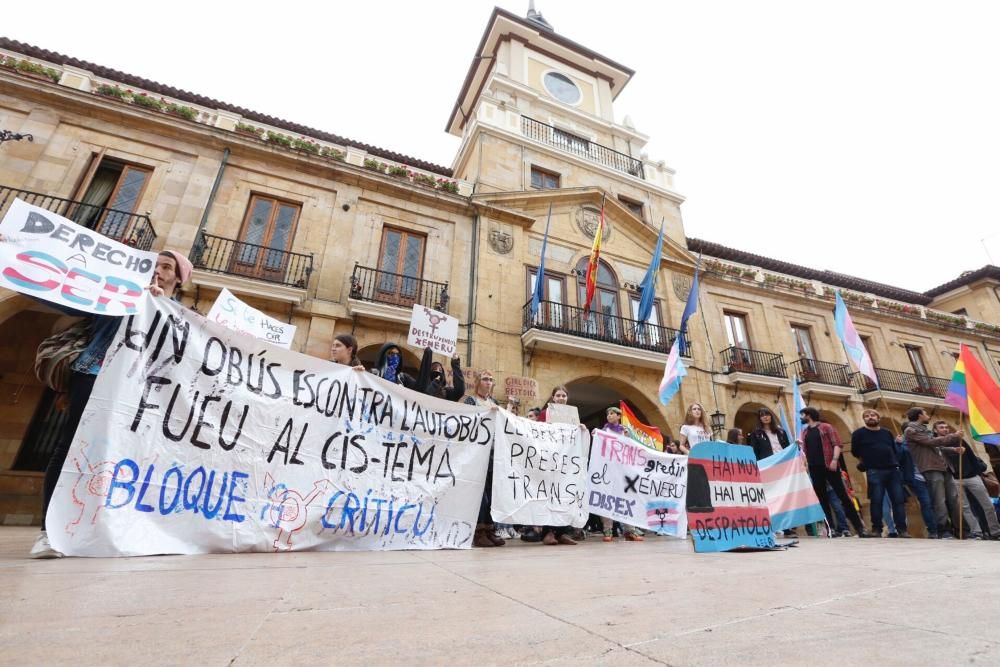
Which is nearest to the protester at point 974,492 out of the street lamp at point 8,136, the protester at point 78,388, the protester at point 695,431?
the protester at point 695,431

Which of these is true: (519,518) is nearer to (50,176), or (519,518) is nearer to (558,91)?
(50,176)

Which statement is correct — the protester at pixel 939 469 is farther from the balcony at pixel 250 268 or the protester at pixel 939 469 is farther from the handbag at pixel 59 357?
the balcony at pixel 250 268

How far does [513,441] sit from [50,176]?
10.4m

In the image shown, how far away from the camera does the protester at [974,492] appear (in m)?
5.25

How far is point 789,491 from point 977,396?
10.6 feet

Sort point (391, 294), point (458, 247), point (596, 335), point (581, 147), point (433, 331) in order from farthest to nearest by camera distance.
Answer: point (581, 147) < point (458, 247) < point (596, 335) < point (391, 294) < point (433, 331)

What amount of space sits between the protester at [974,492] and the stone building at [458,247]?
17.3 ft

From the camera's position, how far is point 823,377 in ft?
45.0

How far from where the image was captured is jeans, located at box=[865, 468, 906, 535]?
5.68 metres

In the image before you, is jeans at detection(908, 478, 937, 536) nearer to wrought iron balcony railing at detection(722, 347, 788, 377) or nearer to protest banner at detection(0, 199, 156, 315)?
wrought iron balcony railing at detection(722, 347, 788, 377)

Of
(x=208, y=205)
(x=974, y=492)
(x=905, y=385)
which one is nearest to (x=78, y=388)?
(x=208, y=205)

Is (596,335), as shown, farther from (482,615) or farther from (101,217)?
(101,217)

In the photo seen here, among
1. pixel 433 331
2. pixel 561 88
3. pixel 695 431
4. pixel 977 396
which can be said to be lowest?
pixel 695 431

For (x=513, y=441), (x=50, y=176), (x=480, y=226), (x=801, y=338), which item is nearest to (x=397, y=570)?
(x=513, y=441)
